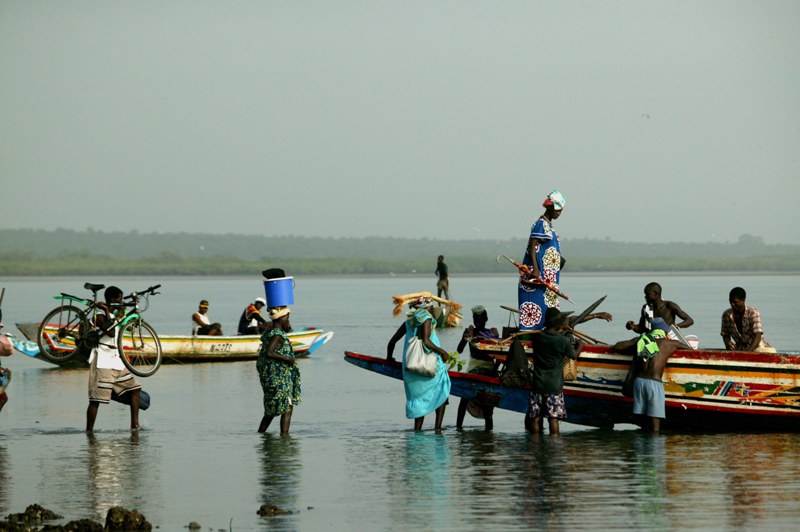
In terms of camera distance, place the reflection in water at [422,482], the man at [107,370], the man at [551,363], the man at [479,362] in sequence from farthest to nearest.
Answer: the man at [479,362] < the man at [107,370] < the man at [551,363] < the reflection in water at [422,482]

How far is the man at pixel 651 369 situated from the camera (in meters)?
13.9

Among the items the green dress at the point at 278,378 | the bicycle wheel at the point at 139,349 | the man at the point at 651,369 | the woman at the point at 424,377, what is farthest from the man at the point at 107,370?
the man at the point at 651,369

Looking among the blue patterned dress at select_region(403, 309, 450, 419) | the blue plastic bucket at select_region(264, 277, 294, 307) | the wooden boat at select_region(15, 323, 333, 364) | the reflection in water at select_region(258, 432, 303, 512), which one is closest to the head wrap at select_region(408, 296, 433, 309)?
the blue patterned dress at select_region(403, 309, 450, 419)

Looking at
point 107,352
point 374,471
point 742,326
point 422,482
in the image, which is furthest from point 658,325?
point 107,352

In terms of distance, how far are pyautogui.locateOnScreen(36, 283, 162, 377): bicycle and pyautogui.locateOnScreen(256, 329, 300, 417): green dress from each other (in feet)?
5.63

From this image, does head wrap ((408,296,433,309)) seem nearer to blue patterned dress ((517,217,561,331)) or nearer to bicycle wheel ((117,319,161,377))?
blue patterned dress ((517,217,561,331))

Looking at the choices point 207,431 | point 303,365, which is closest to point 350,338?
point 303,365

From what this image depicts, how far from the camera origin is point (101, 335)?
14.7 metres

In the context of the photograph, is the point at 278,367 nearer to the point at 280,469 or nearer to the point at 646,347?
the point at 280,469

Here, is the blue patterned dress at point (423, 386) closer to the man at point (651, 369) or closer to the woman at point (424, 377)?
the woman at point (424, 377)

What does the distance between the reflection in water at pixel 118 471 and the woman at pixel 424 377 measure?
9.64ft

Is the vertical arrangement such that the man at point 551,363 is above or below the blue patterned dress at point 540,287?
below

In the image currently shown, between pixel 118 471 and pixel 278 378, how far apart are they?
2459 mm

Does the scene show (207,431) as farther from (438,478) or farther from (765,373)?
(765,373)
